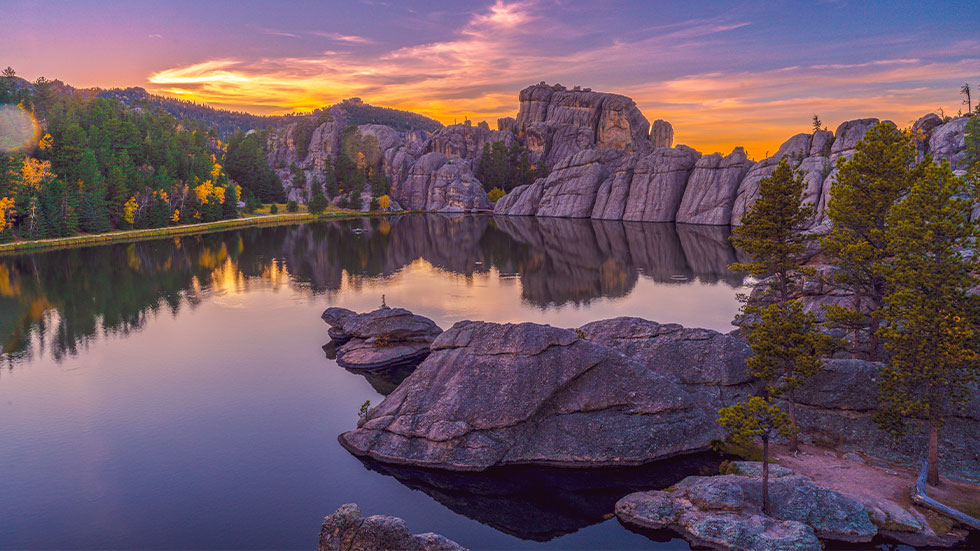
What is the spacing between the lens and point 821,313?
50344mm

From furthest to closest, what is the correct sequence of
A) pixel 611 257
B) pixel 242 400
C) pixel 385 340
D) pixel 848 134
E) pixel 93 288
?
1. pixel 848 134
2. pixel 611 257
3. pixel 93 288
4. pixel 385 340
5. pixel 242 400

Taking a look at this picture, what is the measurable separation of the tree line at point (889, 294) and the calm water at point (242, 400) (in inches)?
297

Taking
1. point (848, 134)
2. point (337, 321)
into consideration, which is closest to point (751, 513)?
point (337, 321)

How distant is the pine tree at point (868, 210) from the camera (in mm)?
36500

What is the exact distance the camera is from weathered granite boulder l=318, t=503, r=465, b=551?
1747 centimetres

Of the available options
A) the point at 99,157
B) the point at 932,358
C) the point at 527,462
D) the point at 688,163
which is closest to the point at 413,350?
the point at 527,462

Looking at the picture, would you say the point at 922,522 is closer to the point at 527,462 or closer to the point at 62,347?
the point at 527,462

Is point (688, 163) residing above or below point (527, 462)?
above

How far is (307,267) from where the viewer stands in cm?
9831

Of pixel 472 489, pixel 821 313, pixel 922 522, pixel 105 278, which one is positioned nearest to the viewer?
pixel 922 522

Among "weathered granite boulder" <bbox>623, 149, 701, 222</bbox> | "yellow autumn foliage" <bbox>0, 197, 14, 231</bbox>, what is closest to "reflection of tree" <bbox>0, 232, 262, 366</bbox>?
"yellow autumn foliage" <bbox>0, 197, 14, 231</bbox>

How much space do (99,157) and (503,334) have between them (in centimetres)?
14451

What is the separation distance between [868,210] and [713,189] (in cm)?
13396

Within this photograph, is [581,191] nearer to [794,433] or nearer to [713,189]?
[713,189]
